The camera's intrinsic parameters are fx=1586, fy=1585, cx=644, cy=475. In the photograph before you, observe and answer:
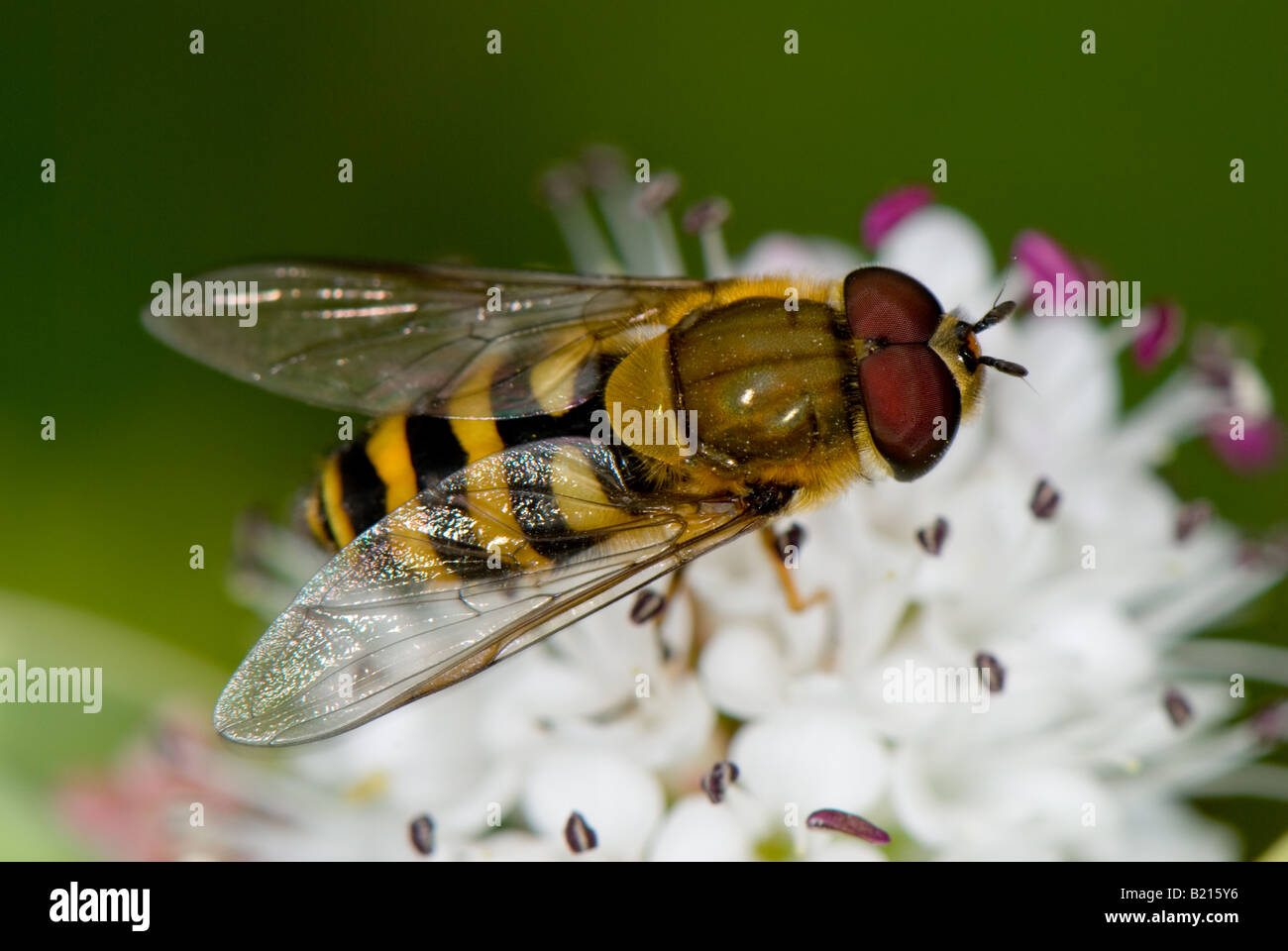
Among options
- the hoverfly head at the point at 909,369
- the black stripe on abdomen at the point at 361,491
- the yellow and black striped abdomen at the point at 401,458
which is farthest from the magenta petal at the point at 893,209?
the black stripe on abdomen at the point at 361,491

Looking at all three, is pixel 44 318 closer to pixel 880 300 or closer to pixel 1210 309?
pixel 880 300

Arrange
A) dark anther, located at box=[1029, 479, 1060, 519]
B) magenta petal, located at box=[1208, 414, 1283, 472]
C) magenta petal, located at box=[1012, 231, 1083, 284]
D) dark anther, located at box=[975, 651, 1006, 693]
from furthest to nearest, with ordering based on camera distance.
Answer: magenta petal, located at box=[1208, 414, 1283, 472]
magenta petal, located at box=[1012, 231, 1083, 284]
dark anther, located at box=[1029, 479, 1060, 519]
dark anther, located at box=[975, 651, 1006, 693]

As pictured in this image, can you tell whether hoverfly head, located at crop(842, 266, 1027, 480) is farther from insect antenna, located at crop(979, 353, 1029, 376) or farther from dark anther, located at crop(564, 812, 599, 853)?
dark anther, located at crop(564, 812, 599, 853)

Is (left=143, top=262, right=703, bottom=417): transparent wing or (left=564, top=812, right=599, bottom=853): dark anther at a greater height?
(left=143, top=262, right=703, bottom=417): transparent wing

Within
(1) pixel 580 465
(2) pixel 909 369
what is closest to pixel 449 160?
(1) pixel 580 465

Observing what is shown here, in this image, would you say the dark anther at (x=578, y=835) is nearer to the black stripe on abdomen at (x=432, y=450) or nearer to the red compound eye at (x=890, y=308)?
the black stripe on abdomen at (x=432, y=450)

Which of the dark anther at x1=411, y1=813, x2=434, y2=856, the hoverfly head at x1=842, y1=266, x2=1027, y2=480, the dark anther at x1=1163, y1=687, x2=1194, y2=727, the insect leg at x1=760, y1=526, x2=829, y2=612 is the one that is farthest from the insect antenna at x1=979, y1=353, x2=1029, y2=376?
the dark anther at x1=411, y1=813, x2=434, y2=856

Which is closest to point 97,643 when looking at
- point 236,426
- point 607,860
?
point 236,426
